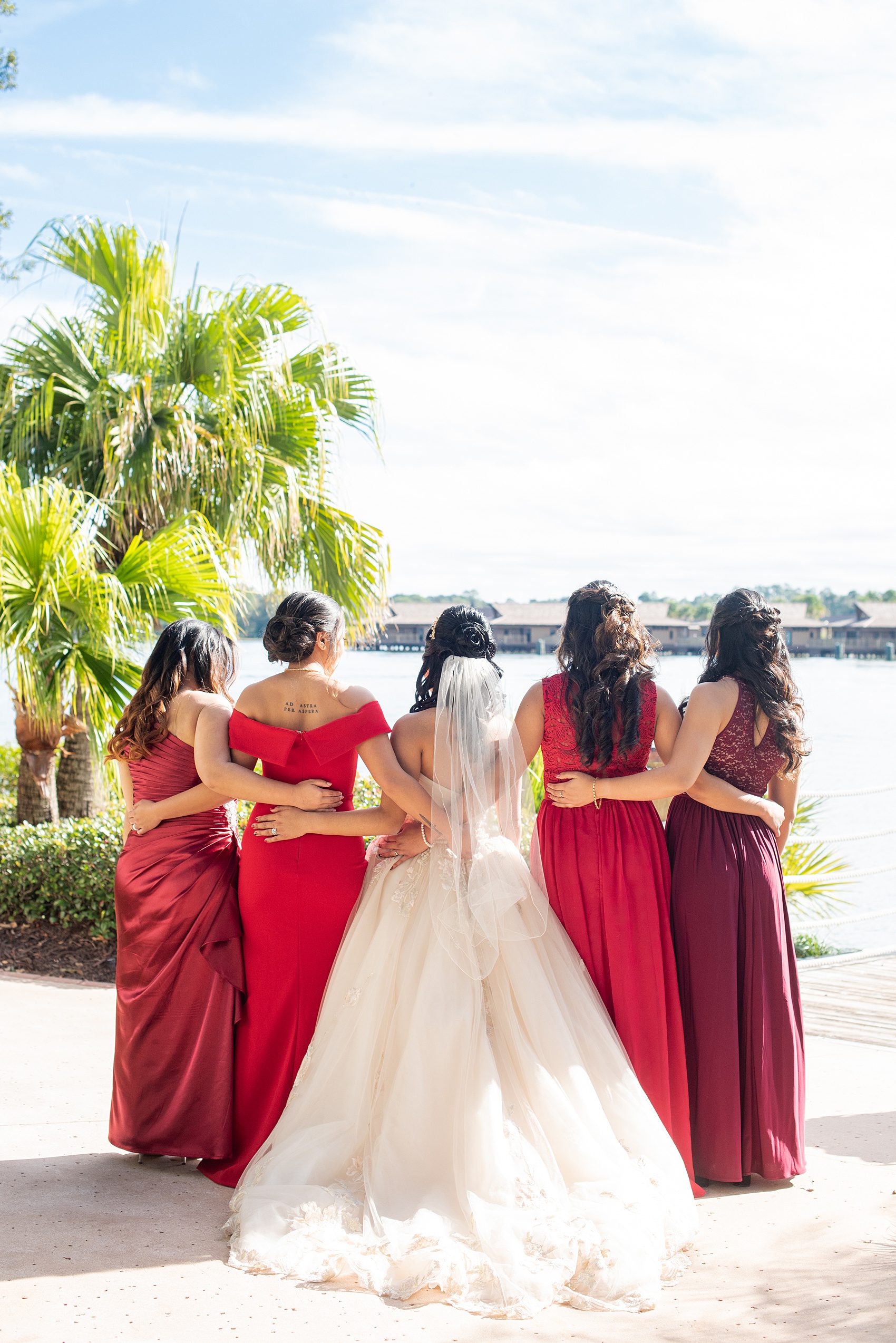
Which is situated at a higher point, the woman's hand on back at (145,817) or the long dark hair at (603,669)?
the long dark hair at (603,669)

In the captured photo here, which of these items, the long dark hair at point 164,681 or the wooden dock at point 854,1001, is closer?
the long dark hair at point 164,681

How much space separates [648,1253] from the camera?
2.78 meters

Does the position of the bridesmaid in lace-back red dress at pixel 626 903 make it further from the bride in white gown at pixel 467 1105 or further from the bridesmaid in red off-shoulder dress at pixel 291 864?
the bridesmaid in red off-shoulder dress at pixel 291 864

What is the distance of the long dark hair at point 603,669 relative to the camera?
3.47 meters

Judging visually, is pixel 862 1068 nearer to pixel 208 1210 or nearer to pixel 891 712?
pixel 208 1210

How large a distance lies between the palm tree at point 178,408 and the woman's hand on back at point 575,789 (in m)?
4.78

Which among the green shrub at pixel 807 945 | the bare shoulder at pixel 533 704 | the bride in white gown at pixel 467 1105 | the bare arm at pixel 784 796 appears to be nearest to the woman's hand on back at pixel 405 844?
the bride in white gown at pixel 467 1105

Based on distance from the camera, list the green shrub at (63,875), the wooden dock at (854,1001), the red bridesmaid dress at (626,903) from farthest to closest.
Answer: the green shrub at (63,875)
the wooden dock at (854,1001)
the red bridesmaid dress at (626,903)

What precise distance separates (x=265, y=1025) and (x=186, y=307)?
235 inches

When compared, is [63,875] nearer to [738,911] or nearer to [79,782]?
[79,782]

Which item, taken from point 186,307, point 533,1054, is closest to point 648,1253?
point 533,1054

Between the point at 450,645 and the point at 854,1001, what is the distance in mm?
4192

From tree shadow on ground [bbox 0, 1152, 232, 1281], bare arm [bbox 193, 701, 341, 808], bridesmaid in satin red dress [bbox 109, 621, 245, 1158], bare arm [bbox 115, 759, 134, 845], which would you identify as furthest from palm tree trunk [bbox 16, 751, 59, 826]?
bare arm [bbox 193, 701, 341, 808]

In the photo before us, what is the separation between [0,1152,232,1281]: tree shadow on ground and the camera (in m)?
2.86
